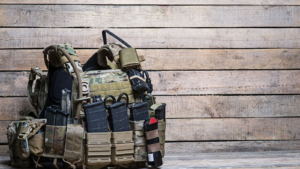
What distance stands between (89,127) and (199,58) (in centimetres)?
93

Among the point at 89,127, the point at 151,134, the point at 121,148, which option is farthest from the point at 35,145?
the point at 151,134

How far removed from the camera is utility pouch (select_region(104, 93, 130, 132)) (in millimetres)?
1357

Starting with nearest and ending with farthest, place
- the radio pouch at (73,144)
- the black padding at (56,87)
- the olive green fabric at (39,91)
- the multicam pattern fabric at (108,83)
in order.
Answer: the radio pouch at (73,144)
the multicam pattern fabric at (108,83)
the black padding at (56,87)
the olive green fabric at (39,91)

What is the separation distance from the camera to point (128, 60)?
4.89ft

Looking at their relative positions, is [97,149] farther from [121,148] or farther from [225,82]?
[225,82]

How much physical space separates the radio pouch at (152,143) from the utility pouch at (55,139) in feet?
1.19

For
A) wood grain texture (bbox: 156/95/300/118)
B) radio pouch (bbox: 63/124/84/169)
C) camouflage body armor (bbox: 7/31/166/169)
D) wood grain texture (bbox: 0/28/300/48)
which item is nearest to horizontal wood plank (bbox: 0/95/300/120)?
wood grain texture (bbox: 156/95/300/118)

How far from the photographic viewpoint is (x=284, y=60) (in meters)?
2.02

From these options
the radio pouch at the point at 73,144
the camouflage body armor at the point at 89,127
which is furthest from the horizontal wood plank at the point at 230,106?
the radio pouch at the point at 73,144

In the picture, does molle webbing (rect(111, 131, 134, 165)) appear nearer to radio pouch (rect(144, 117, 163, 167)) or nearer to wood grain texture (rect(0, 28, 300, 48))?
radio pouch (rect(144, 117, 163, 167))

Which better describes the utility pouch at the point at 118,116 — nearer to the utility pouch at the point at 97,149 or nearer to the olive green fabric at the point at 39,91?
the utility pouch at the point at 97,149

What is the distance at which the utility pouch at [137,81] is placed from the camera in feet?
4.69

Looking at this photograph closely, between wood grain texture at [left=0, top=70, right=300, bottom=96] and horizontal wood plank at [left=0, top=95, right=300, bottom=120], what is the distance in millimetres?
38

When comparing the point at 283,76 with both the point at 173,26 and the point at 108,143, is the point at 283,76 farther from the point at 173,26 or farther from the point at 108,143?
the point at 108,143
